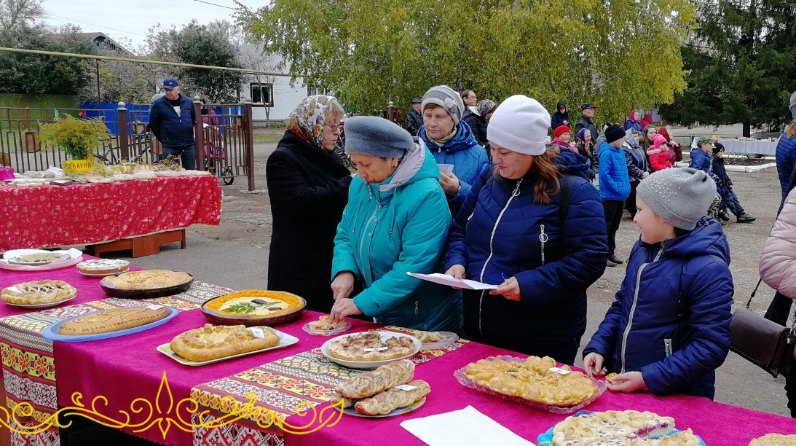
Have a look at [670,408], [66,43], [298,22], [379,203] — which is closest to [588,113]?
[298,22]

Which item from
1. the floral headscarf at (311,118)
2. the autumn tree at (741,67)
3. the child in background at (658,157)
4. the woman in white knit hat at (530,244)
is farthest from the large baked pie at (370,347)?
the autumn tree at (741,67)

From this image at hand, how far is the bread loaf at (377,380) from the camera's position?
193cm

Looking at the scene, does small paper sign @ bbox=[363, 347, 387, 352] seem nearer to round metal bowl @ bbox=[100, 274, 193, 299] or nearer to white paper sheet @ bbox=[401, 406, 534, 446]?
white paper sheet @ bbox=[401, 406, 534, 446]

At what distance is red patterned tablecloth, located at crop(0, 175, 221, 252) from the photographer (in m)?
6.54

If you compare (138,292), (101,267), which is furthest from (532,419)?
(101,267)

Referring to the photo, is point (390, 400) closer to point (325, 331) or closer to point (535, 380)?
point (535, 380)

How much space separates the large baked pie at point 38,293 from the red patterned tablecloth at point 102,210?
3.81 meters

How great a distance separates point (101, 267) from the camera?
3.61 meters

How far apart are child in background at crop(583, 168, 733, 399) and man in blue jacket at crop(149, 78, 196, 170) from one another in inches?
375

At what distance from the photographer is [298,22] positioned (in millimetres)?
16031

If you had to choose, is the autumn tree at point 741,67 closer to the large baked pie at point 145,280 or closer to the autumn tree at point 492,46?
the autumn tree at point 492,46

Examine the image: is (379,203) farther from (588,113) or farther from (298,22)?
(298,22)

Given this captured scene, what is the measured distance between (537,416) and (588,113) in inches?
455

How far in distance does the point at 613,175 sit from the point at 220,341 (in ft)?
20.6
